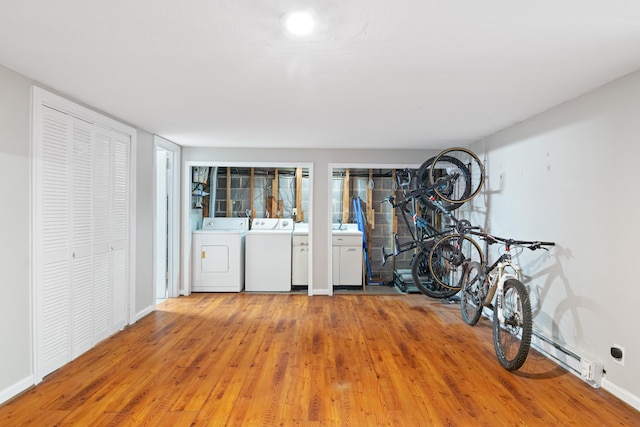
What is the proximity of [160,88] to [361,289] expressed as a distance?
427 centimetres

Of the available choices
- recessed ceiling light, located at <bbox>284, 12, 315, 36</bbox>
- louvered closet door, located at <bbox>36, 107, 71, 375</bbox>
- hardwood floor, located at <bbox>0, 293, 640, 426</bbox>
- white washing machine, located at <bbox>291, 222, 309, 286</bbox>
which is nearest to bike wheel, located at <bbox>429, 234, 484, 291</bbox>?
hardwood floor, located at <bbox>0, 293, 640, 426</bbox>

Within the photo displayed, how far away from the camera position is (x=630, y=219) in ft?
7.51

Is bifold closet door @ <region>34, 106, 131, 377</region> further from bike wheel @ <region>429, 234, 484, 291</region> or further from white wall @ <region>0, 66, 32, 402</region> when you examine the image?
bike wheel @ <region>429, 234, 484, 291</region>

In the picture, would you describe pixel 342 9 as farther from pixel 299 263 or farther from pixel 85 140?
pixel 299 263

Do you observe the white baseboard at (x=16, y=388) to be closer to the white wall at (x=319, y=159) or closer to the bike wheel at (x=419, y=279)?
the white wall at (x=319, y=159)

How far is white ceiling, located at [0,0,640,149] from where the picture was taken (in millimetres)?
1561

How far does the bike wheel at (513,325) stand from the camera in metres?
2.63

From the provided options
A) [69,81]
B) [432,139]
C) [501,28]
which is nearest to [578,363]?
[501,28]

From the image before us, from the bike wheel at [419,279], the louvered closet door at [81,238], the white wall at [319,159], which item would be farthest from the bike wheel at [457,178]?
the louvered closet door at [81,238]

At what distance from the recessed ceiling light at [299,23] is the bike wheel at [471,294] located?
300 cm

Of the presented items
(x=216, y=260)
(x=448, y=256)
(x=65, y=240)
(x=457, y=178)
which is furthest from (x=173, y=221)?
(x=457, y=178)

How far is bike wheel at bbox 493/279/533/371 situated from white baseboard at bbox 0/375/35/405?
11.6 ft

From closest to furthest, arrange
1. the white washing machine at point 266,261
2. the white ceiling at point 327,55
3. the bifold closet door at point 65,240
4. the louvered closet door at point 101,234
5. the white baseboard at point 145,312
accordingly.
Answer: the white ceiling at point 327,55 < the bifold closet door at point 65,240 < the louvered closet door at point 101,234 < the white baseboard at point 145,312 < the white washing machine at point 266,261

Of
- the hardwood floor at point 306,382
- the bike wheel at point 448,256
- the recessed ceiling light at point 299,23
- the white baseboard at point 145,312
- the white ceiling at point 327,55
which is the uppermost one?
the white ceiling at point 327,55
